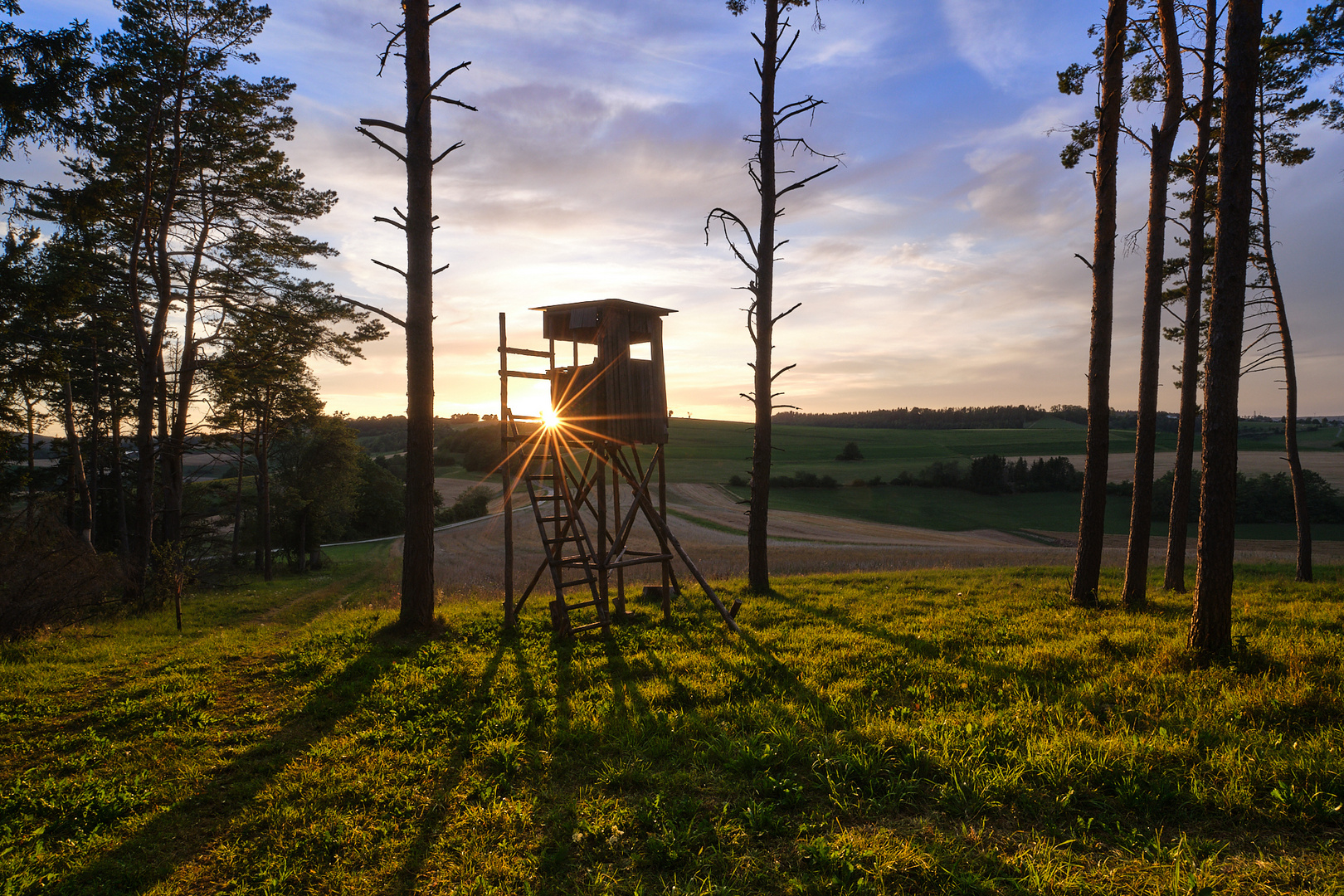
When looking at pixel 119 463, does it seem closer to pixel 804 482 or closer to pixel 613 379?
pixel 613 379

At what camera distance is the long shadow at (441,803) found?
4.04m

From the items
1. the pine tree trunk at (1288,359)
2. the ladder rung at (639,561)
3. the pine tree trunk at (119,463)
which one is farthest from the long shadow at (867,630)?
the pine tree trunk at (119,463)

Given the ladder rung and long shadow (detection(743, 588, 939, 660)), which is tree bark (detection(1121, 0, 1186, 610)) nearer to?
long shadow (detection(743, 588, 939, 660))

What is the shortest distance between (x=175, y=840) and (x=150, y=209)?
55.7 feet

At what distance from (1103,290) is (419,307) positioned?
12.0 metres

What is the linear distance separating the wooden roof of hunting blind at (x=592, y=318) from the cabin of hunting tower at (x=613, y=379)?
0.05ft

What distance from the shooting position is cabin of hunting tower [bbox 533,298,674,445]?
36.0ft

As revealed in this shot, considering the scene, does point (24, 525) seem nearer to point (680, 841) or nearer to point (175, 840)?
point (175, 840)

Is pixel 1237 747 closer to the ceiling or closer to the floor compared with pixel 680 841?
closer to the ceiling

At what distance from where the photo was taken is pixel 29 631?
38.1ft

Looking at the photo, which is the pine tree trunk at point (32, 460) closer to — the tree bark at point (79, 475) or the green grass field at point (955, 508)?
the tree bark at point (79, 475)

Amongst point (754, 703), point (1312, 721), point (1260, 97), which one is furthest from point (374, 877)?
point (1260, 97)

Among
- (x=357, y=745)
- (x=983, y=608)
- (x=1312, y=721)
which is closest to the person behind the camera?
(x=1312, y=721)

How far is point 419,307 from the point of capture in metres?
10.7
